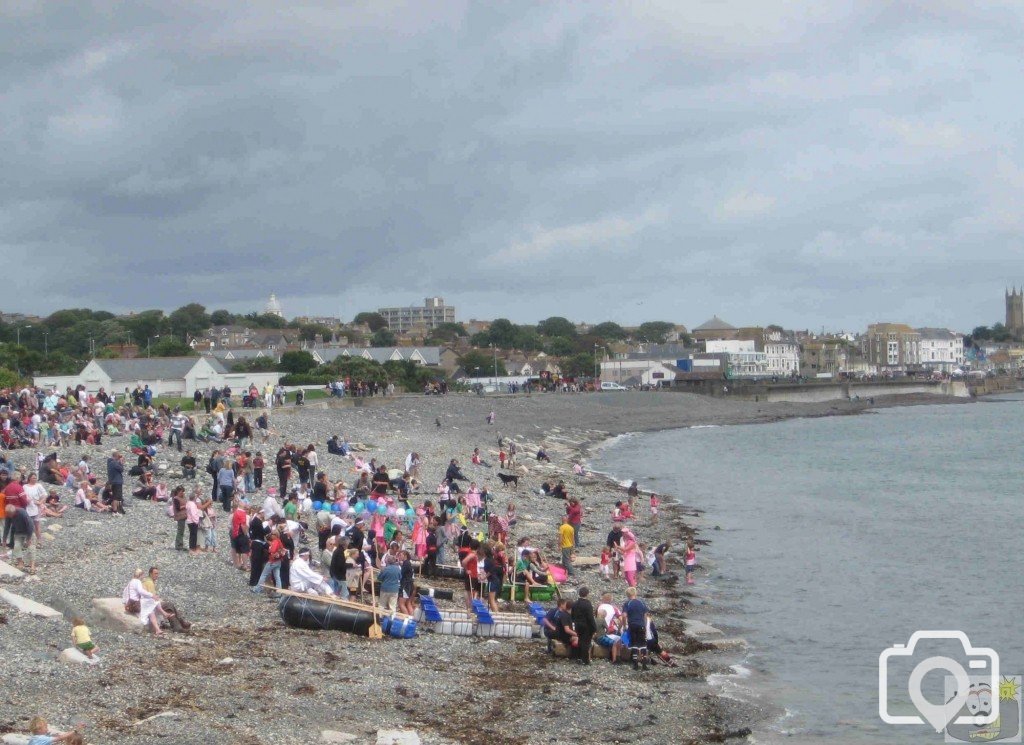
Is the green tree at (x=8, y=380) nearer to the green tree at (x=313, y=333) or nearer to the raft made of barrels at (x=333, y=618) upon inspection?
the raft made of barrels at (x=333, y=618)

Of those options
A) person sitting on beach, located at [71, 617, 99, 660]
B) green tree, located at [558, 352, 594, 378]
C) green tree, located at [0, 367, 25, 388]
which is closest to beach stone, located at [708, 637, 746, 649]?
person sitting on beach, located at [71, 617, 99, 660]

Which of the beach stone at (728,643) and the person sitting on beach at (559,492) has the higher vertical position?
the person sitting on beach at (559,492)

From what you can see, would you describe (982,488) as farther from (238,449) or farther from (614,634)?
(614,634)

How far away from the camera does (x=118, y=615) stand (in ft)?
49.9

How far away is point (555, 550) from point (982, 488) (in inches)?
1062

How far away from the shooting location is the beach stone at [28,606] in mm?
15148

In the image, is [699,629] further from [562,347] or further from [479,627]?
[562,347]

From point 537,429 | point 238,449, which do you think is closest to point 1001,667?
point 238,449

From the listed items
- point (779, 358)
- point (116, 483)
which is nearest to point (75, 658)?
point (116, 483)

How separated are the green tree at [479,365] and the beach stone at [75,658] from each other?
435ft

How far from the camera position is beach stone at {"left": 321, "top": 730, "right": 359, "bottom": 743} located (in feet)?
39.6

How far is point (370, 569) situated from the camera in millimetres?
17781

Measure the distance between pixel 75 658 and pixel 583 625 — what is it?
6.93m

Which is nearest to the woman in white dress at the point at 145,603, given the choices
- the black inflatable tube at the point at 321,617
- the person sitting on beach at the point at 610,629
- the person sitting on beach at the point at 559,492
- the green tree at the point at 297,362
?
the black inflatable tube at the point at 321,617
